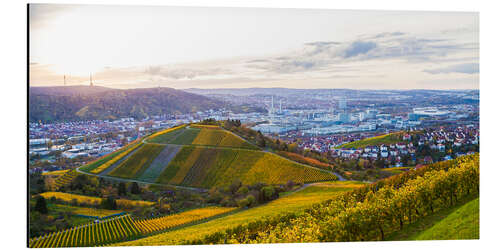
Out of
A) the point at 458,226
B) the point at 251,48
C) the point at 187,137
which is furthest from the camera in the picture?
the point at 187,137

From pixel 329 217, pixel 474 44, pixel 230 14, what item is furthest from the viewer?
pixel 474 44

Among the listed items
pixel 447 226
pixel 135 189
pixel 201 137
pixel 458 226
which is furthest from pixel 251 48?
pixel 458 226

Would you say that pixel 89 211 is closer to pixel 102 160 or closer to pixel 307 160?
pixel 102 160

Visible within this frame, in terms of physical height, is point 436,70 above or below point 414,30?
below

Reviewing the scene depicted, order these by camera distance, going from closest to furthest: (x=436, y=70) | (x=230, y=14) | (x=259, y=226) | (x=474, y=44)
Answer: (x=259, y=226) → (x=230, y=14) → (x=474, y=44) → (x=436, y=70)

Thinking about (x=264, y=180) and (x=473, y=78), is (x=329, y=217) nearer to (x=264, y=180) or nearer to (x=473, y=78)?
(x=264, y=180)

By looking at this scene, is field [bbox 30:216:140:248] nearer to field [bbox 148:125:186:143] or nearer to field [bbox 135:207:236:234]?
field [bbox 135:207:236:234]

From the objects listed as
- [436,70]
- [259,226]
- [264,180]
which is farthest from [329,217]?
[436,70]
